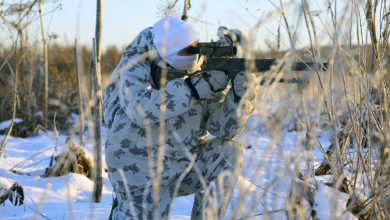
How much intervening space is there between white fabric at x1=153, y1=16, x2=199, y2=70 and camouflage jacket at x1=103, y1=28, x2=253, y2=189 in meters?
0.06

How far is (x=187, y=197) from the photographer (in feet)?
12.0

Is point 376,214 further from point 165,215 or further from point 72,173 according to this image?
point 72,173

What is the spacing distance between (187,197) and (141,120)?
1382 mm

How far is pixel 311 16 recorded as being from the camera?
1.98 metres

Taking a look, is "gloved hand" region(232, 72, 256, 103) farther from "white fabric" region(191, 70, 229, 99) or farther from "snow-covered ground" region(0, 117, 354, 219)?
"snow-covered ground" region(0, 117, 354, 219)

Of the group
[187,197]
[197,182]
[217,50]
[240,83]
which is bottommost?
[187,197]

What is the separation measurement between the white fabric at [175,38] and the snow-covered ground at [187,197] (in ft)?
1.24

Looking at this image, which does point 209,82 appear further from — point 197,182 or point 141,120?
point 197,182

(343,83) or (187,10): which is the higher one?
(187,10)

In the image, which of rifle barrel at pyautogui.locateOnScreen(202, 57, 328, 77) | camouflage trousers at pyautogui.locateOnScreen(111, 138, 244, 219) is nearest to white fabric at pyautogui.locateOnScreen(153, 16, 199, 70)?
rifle barrel at pyautogui.locateOnScreen(202, 57, 328, 77)

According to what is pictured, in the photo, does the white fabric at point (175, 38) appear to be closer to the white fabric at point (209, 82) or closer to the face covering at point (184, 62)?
the face covering at point (184, 62)

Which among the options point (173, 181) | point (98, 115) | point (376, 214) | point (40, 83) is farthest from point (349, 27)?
point (40, 83)

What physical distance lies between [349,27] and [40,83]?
651cm

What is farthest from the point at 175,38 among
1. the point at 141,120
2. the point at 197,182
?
the point at 197,182
